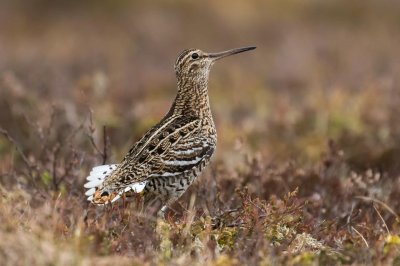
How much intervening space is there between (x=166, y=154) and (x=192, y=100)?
74 cm

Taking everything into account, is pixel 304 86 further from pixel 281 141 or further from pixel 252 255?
pixel 252 255

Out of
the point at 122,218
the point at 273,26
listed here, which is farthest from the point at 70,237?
the point at 273,26

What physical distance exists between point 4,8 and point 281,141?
53.6ft

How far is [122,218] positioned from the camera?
5906mm

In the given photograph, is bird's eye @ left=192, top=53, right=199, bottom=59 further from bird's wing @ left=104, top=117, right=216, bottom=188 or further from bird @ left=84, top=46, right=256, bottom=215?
bird's wing @ left=104, top=117, right=216, bottom=188

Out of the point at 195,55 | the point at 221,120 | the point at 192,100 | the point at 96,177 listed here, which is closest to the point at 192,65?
the point at 195,55

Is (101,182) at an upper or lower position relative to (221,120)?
lower

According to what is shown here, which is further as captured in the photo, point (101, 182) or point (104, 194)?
point (101, 182)

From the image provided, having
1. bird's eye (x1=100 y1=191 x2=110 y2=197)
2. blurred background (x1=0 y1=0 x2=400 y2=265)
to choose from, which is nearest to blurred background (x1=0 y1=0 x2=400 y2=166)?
blurred background (x1=0 y1=0 x2=400 y2=265)

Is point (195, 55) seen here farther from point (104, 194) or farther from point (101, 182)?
point (104, 194)

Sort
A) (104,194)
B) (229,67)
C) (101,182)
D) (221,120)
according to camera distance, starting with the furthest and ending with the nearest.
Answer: (229,67) → (221,120) → (101,182) → (104,194)

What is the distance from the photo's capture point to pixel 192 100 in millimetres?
7191

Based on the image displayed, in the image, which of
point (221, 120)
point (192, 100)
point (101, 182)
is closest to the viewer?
point (101, 182)

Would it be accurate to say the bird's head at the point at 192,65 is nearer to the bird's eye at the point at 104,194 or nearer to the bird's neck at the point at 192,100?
the bird's neck at the point at 192,100
